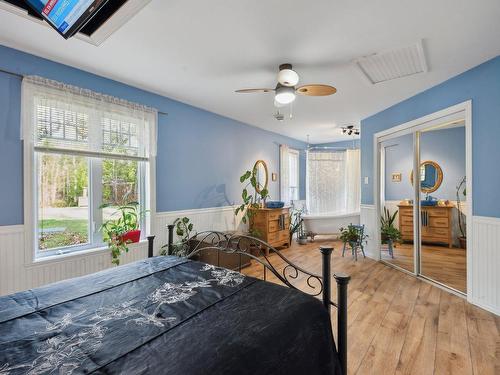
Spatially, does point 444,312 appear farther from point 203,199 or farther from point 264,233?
point 203,199

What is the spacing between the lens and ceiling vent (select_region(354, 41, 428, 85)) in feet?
7.80

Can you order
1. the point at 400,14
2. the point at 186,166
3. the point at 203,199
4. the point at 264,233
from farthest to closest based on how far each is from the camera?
the point at 264,233 → the point at 203,199 → the point at 186,166 → the point at 400,14

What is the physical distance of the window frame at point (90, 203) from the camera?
7.86ft

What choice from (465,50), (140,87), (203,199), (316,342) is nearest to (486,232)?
(465,50)

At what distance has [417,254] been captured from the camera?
357 cm

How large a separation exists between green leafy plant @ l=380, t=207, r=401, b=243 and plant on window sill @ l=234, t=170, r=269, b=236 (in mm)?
2096

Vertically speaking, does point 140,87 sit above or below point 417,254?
above

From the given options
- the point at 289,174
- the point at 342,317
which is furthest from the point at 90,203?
the point at 289,174

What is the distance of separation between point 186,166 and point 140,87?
4.02 ft

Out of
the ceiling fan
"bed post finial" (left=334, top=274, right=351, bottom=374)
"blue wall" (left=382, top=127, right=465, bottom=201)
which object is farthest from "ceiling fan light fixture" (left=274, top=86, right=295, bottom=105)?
"blue wall" (left=382, top=127, right=465, bottom=201)

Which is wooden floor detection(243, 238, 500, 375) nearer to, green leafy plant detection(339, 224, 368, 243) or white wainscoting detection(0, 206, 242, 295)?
green leafy plant detection(339, 224, 368, 243)

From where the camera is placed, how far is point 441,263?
3525 mm

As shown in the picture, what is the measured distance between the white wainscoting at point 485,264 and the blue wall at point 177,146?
11.3ft

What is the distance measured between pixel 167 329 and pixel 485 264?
3.18 meters
